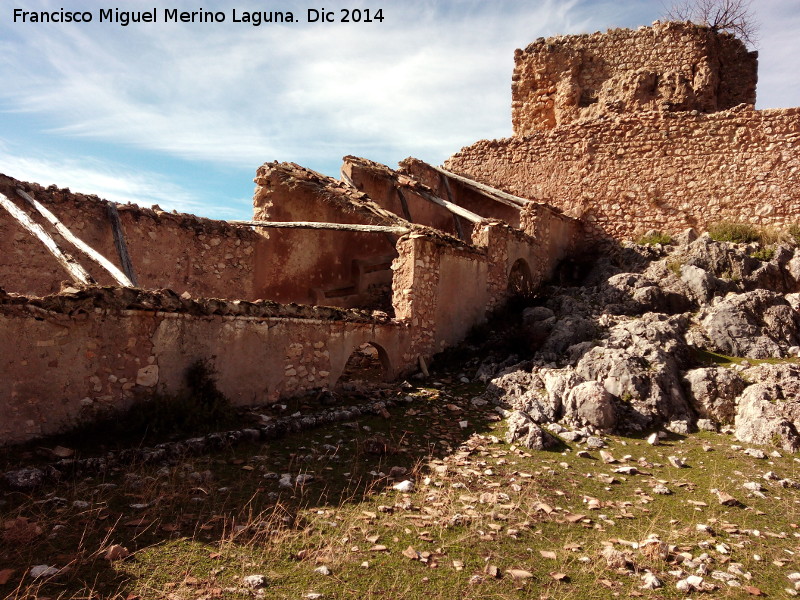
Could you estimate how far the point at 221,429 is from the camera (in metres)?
7.30

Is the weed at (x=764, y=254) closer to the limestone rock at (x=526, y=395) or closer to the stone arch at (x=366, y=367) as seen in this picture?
the limestone rock at (x=526, y=395)

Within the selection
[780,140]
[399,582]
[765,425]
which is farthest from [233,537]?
[780,140]

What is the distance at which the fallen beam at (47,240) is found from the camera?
7445mm

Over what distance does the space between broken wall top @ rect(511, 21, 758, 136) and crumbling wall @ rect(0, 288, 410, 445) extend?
12098 mm

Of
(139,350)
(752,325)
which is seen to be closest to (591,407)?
(752,325)

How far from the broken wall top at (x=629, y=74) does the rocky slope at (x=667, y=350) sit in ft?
17.2

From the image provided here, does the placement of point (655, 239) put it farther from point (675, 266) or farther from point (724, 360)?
point (724, 360)

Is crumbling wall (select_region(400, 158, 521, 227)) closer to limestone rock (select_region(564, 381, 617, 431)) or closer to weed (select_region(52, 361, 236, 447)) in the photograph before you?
limestone rock (select_region(564, 381, 617, 431))

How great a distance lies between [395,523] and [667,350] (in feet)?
20.4

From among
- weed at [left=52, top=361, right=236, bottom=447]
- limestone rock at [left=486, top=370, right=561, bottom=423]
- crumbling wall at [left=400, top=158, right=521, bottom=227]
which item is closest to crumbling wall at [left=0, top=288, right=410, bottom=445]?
weed at [left=52, top=361, right=236, bottom=447]

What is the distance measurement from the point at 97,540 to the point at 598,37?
62.2 ft

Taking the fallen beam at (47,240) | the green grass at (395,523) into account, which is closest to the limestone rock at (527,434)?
the green grass at (395,523)

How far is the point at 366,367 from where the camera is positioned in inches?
462

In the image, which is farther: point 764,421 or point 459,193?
point 459,193
